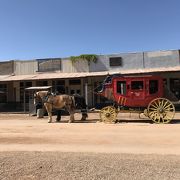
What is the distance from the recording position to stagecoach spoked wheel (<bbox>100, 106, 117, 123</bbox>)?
741 inches

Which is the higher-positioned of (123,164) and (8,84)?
(8,84)

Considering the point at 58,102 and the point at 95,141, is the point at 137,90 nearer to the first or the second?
the point at 58,102

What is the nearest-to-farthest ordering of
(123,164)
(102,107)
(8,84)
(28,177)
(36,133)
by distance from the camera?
(28,177)
(123,164)
(36,133)
(102,107)
(8,84)

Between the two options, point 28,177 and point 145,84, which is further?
point 145,84

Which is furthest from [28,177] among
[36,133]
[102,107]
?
[102,107]

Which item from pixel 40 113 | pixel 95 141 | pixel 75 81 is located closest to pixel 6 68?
pixel 75 81

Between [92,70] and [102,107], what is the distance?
51.1ft

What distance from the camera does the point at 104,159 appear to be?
8688 mm

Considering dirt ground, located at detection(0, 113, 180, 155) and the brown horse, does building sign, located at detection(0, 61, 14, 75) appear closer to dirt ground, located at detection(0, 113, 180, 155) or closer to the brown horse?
the brown horse

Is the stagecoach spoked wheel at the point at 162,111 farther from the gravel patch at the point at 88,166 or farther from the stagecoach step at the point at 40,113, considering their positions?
the gravel patch at the point at 88,166

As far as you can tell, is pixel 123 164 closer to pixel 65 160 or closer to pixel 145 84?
pixel 65 160

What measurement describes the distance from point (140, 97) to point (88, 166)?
431 inches

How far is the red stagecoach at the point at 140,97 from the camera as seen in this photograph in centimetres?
1803

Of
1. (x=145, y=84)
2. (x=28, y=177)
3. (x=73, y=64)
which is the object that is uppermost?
(x=73, y=64)
